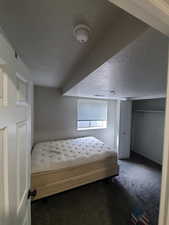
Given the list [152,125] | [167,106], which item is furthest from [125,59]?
[152,125]

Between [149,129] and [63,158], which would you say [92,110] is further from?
[63,158]

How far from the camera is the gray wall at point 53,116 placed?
336cm

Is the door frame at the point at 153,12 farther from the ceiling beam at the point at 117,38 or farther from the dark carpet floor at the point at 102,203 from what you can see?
the dark carpet floor at the point at 102,203

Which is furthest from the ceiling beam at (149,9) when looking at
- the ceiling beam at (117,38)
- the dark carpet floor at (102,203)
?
the dark carpet floor at (102,203)

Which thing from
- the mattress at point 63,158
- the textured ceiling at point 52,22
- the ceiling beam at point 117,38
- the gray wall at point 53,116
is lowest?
the mattress at point 63,158

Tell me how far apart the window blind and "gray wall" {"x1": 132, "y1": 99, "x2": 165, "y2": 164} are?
52.4 inches

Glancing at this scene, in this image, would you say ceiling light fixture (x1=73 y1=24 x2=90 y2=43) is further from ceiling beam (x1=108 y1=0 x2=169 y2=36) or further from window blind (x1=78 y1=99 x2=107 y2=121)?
window blind (x1=78 y1=99 x2=107 y2=121)

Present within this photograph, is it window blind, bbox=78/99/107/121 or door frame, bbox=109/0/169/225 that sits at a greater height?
door frame, bbox=109/0/169/225

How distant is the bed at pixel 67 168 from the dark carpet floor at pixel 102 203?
0.66 feet

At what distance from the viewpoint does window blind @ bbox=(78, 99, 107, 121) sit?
398cm

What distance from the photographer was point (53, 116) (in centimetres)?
358

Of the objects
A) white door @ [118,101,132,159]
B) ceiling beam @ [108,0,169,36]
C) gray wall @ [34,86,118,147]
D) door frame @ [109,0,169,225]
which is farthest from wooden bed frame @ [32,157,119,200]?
ceiling beam @ [108,0,169,36]

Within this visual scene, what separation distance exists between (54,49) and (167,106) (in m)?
1.31

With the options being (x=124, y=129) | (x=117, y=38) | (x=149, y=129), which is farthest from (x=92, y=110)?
(x=117, y=38)
